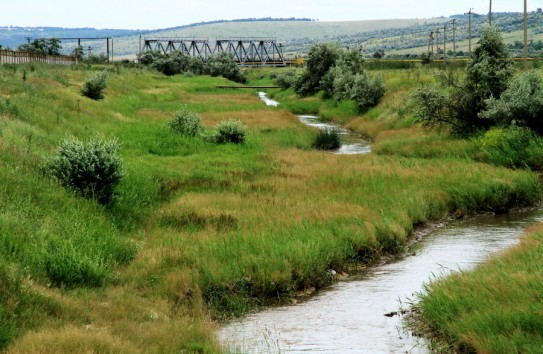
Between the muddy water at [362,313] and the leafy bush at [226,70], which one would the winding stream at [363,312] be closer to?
the muddy water at [362,313]

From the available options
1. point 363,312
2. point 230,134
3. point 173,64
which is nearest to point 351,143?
point 230,134

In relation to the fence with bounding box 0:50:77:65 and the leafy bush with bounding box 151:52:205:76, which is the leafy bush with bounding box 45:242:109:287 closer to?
the fence with bounding box 0:50:77:65

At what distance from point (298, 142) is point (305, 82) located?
40.6 meters

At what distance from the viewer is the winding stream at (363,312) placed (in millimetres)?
13078

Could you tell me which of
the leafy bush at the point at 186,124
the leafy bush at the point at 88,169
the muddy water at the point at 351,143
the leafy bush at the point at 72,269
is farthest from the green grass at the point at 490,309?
the muddy water at the point at 351,143

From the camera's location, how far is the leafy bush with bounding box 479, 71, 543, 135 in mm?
33469

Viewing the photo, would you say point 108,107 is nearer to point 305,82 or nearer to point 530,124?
point 530,124

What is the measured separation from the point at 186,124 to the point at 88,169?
16.1 meters

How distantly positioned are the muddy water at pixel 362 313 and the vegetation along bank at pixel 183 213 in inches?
25.1

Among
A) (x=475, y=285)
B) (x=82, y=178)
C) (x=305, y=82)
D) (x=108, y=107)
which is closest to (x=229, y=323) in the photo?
(x=475, y=285)

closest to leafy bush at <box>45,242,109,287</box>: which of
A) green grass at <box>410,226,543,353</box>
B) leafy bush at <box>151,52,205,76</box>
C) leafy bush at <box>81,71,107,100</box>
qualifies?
green grass at <box>410,226,543,353</box>

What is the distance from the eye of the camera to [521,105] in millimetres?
33469

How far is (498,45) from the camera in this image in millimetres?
37688

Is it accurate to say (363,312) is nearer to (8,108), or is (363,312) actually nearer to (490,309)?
(490,309)
